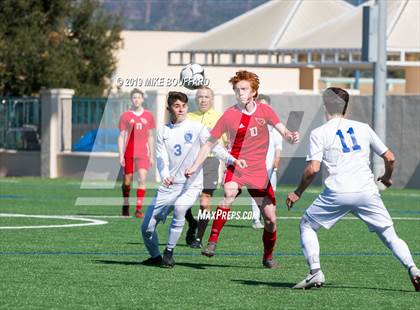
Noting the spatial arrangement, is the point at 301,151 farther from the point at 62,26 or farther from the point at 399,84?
the point at 399,84

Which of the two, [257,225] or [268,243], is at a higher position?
[268,243]

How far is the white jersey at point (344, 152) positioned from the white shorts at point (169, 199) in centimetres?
253

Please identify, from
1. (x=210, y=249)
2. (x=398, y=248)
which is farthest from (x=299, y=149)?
(x=398, y=248)

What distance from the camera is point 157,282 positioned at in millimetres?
12148

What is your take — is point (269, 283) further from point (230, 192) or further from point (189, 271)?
point (230, 192)

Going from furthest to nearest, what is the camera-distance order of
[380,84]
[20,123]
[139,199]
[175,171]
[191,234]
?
[20,123], [380,84], [139,199], [191,234], [175,171]

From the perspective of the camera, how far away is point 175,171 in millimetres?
13844

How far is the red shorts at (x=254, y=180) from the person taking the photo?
1347 centimetres

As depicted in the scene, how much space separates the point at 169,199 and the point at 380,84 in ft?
57.6

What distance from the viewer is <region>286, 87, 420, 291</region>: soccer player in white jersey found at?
11.4 meters

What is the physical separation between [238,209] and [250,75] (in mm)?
10099

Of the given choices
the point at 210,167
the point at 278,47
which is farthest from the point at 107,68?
the point at 210,167

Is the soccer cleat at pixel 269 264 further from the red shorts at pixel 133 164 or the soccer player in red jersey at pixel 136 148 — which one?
the red shorts at pixel 133 164

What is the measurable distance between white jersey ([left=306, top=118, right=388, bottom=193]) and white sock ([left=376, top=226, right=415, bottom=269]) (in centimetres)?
40
